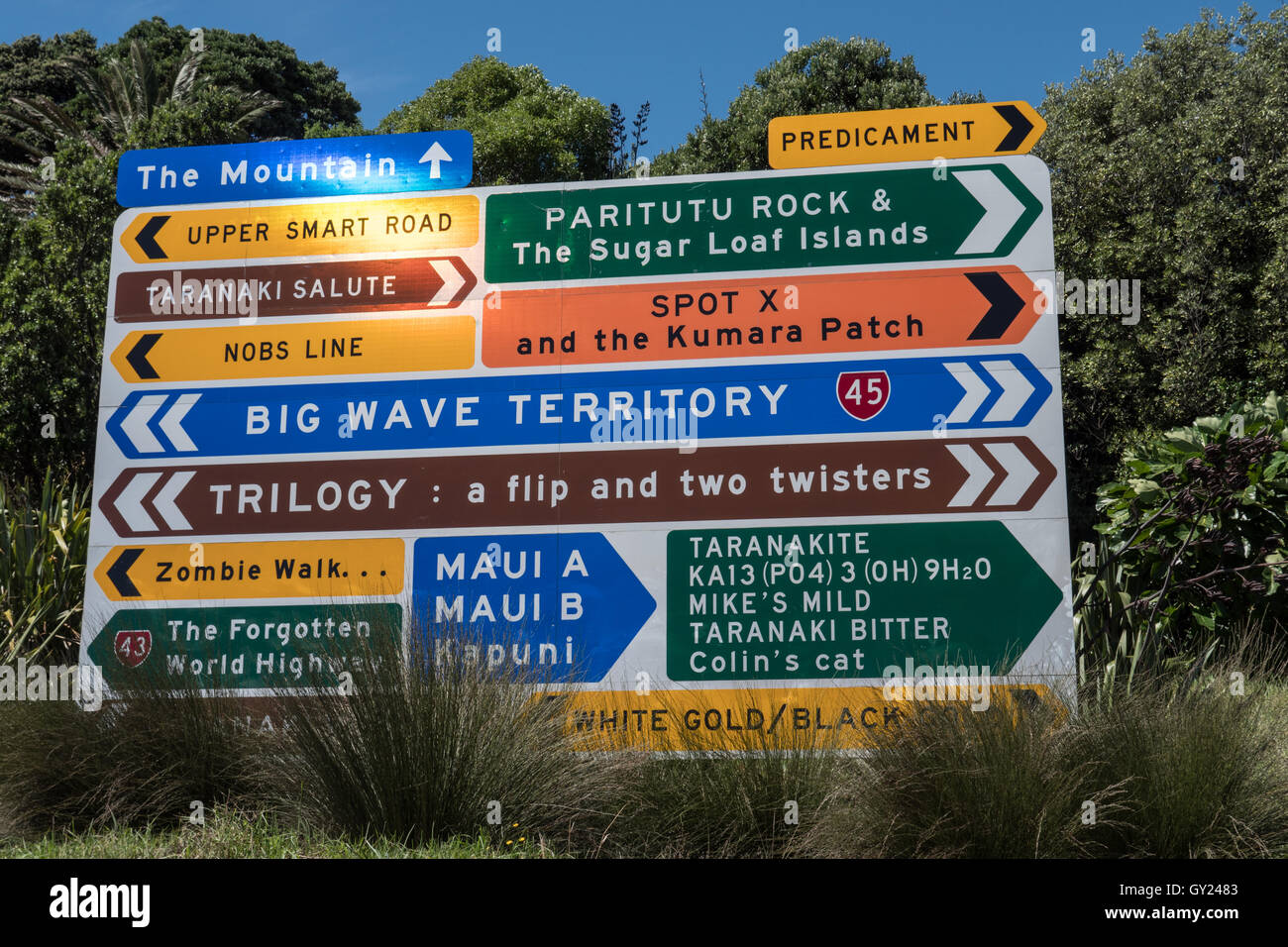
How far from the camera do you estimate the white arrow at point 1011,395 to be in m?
6.28

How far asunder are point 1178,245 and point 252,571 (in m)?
16.2

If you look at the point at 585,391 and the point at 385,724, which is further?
the point at 585,391

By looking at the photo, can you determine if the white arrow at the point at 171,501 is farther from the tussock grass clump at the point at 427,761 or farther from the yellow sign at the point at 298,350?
the tussock grass clump at the point at 427,761

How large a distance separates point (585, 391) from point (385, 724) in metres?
2.45

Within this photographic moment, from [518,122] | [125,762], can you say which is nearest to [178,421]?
[125,762]

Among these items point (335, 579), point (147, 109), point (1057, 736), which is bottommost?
point (1057, 736)

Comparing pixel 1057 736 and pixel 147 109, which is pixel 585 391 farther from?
pixel 147 109

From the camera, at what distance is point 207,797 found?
5.71m

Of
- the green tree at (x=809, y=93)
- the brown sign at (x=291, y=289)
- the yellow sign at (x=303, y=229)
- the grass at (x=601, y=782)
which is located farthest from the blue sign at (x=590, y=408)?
the green tree at (x=809, y=93)

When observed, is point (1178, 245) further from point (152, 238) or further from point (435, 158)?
point (152, 238)

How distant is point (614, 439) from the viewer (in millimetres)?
6551

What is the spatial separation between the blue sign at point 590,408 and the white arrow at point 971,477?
0.58 ft

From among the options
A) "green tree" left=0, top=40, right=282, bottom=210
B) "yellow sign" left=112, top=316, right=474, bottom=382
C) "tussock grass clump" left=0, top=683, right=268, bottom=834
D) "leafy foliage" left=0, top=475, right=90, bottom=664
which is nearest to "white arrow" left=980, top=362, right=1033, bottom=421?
"yellow sign" left=112, top=316, right=474, bottom=382
